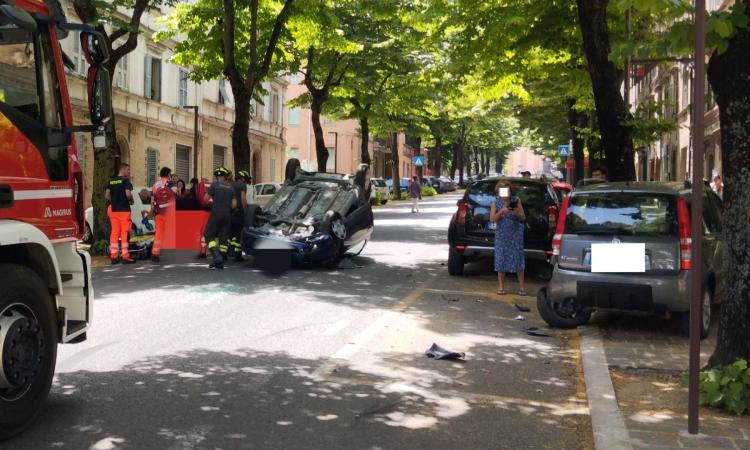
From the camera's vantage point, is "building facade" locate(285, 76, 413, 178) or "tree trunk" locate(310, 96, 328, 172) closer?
"tree trunk" locate(310, 96, 328, 172)

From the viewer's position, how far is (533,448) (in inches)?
183

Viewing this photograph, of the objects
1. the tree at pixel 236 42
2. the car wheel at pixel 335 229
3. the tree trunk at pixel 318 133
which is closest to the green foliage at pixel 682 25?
the car wheel at pixel 335 229

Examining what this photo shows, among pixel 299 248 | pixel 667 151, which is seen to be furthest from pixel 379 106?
pixel 299 248

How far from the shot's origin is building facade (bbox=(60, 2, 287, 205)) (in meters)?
25.5

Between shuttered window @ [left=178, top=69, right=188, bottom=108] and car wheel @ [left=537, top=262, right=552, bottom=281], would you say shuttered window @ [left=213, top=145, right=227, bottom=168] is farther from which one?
car wheel @ [left=537, top=262, right=552, bottom=281]

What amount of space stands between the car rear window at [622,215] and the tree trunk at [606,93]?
418 centimetres

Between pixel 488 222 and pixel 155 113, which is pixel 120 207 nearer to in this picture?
pixel 488 222

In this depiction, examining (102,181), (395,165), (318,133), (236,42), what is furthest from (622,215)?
(395,165)

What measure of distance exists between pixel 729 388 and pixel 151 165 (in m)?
28.0

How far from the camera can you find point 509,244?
35.1 ft

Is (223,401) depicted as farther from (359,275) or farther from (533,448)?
(359,275)

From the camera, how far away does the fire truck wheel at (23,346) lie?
175 inches

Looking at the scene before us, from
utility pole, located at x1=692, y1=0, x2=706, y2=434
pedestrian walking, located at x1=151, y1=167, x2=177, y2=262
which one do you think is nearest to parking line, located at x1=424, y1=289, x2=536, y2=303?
utility pole, located at x1=692, y1=0, x2=706, y2=434

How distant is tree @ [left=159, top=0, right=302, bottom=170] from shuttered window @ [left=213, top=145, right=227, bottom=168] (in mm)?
15311
